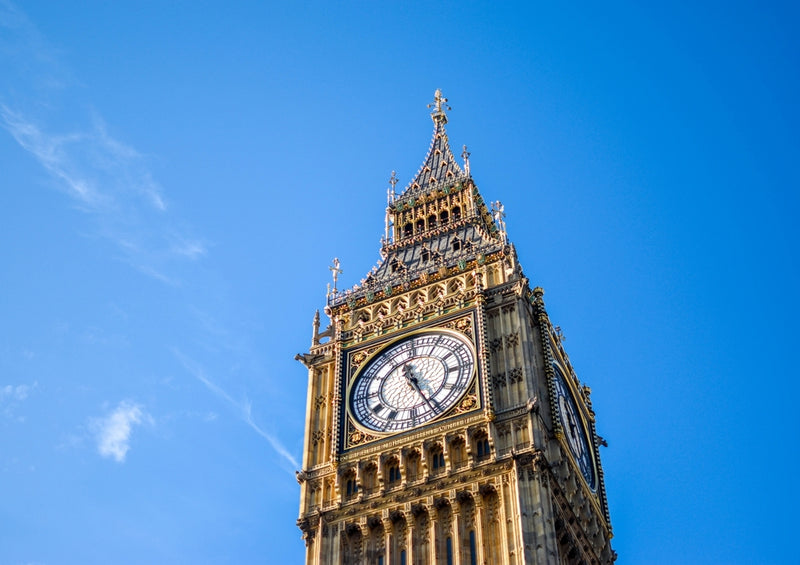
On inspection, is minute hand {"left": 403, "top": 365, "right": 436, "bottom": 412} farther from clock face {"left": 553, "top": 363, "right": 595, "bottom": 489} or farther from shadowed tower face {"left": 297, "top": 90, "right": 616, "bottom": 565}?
clock face {"left": 553, "top": 363, "right": 595, "bottom": 489}

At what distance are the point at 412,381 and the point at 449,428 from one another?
3763 millimetres

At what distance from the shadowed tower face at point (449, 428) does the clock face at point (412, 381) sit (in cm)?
7

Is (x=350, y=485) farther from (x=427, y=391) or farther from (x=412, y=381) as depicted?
(x=412, y=381)

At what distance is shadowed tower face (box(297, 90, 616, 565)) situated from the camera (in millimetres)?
53562

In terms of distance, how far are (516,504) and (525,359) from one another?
8253 millimetres

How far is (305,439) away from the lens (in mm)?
60312

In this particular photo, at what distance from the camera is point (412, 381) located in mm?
59375

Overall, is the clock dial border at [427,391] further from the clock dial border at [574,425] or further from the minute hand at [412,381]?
the clock dial border at [574,425]

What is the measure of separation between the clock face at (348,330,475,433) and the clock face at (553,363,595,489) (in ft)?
16.1

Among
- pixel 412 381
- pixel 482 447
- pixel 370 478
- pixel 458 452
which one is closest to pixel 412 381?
pixel 412 381

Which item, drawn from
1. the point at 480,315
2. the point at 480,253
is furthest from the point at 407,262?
the point at 480,315

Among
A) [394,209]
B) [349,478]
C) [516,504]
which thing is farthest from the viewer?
[394,209]

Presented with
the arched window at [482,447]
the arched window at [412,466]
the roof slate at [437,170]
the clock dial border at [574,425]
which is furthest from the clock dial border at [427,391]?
the roof slate at [437,170]

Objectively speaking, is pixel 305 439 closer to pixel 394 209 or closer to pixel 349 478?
pixel 349 478
